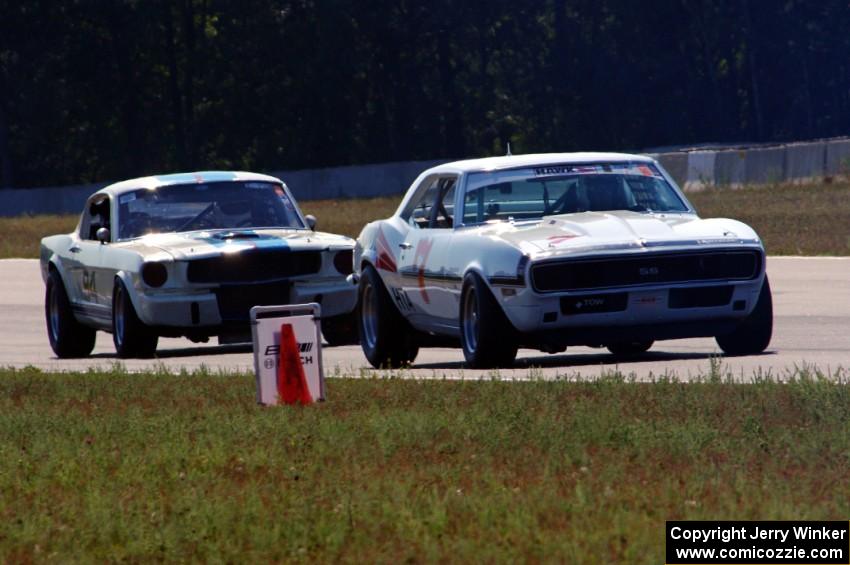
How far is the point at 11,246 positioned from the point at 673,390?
26.0 meters

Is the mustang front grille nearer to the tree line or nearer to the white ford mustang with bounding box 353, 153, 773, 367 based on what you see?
the white ford mustang with bounding box 353, 153, 773, 367

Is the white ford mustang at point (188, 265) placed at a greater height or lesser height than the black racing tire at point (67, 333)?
greater

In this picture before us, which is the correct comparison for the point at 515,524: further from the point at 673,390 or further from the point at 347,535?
the point at 673,390

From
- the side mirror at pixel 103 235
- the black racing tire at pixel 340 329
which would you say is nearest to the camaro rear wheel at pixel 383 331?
the black racing tire at pixel 340 329

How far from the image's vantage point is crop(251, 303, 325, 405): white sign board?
31.1 ft

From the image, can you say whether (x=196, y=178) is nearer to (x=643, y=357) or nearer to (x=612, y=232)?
(x=643, y=357)

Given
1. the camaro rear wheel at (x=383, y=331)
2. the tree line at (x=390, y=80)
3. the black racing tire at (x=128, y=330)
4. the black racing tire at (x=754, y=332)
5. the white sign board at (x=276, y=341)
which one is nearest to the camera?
the white sign board at (x=276, y=341)

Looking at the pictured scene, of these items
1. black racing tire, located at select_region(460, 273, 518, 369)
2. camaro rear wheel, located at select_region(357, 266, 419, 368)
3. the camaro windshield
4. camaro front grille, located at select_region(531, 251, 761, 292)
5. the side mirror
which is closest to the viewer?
camaro front grille, located at select_region(531, 251, 761, 292)

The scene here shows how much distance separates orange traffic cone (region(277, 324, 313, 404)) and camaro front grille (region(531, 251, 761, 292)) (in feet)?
6.65

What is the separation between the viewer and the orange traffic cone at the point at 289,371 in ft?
31.3

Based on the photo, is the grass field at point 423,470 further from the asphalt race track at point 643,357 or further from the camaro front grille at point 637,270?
the asphalt race track at point 643,357

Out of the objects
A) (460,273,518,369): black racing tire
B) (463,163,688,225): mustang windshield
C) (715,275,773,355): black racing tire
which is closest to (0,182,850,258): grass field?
(463,163,688,225): mustang windshield

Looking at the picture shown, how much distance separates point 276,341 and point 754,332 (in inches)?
153

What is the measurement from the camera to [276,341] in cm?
955
